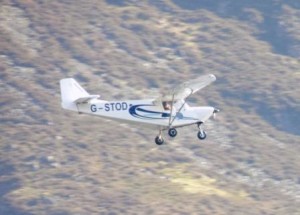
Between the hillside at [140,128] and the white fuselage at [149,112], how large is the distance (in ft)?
179

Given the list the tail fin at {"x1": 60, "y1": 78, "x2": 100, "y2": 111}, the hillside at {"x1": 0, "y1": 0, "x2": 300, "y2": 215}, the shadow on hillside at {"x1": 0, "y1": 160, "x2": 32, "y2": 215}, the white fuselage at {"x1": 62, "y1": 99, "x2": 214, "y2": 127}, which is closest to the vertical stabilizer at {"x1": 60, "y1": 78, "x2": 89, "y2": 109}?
the tail fin at {"x1": 60, "y1": 78, "x2": 100, "y2": 111}

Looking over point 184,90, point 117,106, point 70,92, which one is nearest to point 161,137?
point 184,90

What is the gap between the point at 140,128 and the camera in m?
125

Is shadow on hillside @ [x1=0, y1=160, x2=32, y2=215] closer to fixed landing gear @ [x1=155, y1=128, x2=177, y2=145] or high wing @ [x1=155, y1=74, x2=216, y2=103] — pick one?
high wing @ [x1=155, y1=74, x2=216, y2=103]

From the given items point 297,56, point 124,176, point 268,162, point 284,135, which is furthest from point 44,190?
point 297,56

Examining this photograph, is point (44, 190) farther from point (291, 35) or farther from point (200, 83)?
point (291, 35)

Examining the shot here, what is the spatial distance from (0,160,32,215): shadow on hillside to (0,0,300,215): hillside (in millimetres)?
177

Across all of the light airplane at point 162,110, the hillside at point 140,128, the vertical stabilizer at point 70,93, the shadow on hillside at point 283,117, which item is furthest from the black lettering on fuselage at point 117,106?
the shadow on hillside at point 283,117

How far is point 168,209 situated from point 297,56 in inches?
A: 2904

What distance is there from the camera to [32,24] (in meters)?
195

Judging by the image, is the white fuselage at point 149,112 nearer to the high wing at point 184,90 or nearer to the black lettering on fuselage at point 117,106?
the black lettering on fuselage at point 117,106

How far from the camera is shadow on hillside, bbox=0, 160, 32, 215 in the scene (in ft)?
420

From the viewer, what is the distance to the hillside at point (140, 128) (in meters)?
132

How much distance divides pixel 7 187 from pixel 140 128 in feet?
64.9
